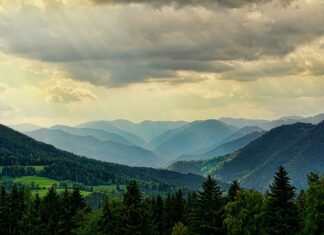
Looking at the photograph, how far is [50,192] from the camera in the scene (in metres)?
114

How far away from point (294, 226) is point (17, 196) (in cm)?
6083

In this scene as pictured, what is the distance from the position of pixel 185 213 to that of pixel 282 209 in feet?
141

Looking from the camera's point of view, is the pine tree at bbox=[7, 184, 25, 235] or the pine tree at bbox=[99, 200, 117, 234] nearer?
the pine tree at bbox=[99, 200, 117, 234]

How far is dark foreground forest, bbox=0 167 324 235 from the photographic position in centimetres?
8150

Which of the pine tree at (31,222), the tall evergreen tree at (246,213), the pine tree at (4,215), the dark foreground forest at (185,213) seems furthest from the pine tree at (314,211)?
the pine tree at (4,215)

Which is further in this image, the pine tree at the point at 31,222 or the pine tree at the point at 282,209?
the pine tree at the point at 31,222

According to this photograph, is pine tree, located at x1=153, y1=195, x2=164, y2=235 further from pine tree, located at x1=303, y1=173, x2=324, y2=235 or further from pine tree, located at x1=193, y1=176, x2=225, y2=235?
pine tree, located at x1=303, y1=173, x2=324, y2=235

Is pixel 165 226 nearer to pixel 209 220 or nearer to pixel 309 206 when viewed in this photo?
pixel 209 220

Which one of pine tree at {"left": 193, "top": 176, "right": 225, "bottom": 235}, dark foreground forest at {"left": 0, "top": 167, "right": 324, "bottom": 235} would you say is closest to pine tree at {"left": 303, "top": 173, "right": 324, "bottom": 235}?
dark foreground forest at {"left": 0, "top": 167, "right": 324, "bottom": 235}

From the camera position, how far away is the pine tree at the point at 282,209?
81000 millimetres

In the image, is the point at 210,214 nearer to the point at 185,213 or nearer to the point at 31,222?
the point at 185,213

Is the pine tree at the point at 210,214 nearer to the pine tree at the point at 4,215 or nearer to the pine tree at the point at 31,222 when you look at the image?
the pine tree at the point at 31,222

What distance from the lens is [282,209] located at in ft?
267

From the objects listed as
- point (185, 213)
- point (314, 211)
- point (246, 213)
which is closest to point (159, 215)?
point (185, 213)
